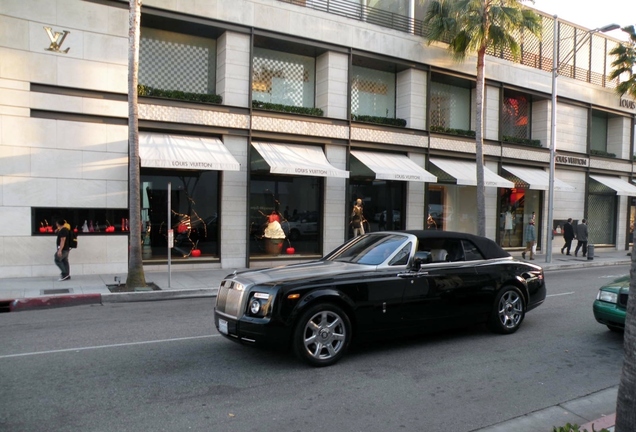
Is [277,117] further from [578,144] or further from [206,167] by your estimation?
[578,144]

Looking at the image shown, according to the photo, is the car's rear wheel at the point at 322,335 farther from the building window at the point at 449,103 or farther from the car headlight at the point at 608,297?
the building window at the point at 449,103

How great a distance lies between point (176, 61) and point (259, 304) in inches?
499

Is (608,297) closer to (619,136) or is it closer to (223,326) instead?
(223,326)

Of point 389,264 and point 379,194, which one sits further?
point 379,194

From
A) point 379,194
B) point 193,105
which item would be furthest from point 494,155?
point 193,105

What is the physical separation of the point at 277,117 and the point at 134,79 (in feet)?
18.7

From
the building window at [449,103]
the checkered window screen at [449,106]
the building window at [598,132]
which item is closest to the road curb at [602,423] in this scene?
Result: the building window at [449,103]

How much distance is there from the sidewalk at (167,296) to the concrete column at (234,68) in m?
5.64

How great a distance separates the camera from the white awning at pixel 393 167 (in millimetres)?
17625

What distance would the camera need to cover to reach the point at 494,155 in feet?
74.1

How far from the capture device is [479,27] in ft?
60.2

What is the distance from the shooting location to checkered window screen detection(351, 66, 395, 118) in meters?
19.6

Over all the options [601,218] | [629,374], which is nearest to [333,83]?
[629,374]

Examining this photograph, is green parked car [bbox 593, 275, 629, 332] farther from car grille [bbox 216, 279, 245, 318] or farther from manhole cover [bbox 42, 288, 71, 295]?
manhole cover [bbox 42, 288, 71, 295]
